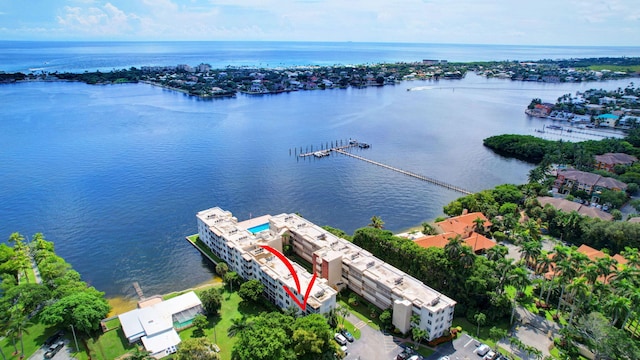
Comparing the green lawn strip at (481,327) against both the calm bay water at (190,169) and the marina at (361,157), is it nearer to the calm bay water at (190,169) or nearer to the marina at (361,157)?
the calm bay water at (190,169)

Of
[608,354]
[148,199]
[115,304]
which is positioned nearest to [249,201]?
[148,199]

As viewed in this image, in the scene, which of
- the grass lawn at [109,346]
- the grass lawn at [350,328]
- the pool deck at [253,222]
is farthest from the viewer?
the pool deck at [253,222]

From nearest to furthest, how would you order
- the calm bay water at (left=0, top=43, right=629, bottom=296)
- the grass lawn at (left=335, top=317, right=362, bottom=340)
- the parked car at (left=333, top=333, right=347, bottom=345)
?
the parked car at (left=333, top=333, right=347, bottom=345) → the grass lawn at (left=335, top=317, right=362, bottom=340) → the calm bay water at (left=0, top=43, right=629, bottom=296)

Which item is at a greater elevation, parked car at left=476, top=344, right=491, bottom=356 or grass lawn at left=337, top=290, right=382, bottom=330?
parked car at left=476, top=344, right=491, bottom=356

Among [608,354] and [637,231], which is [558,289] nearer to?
[608,354]

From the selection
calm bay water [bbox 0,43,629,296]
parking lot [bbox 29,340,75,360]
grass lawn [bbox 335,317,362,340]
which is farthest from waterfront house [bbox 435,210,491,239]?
parking lot [bbox 29,340,75,360]

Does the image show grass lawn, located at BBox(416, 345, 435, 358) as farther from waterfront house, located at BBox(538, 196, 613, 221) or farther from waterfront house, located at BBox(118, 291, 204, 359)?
waterfront house, located at BBox(538, 196, 613, 221)

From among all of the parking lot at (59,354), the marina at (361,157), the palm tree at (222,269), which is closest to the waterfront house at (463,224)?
the marina at (361,157)

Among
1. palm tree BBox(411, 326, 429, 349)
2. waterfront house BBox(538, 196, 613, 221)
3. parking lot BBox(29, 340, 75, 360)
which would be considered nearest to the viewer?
parking lot BBox(29, 340, 75, 360)
